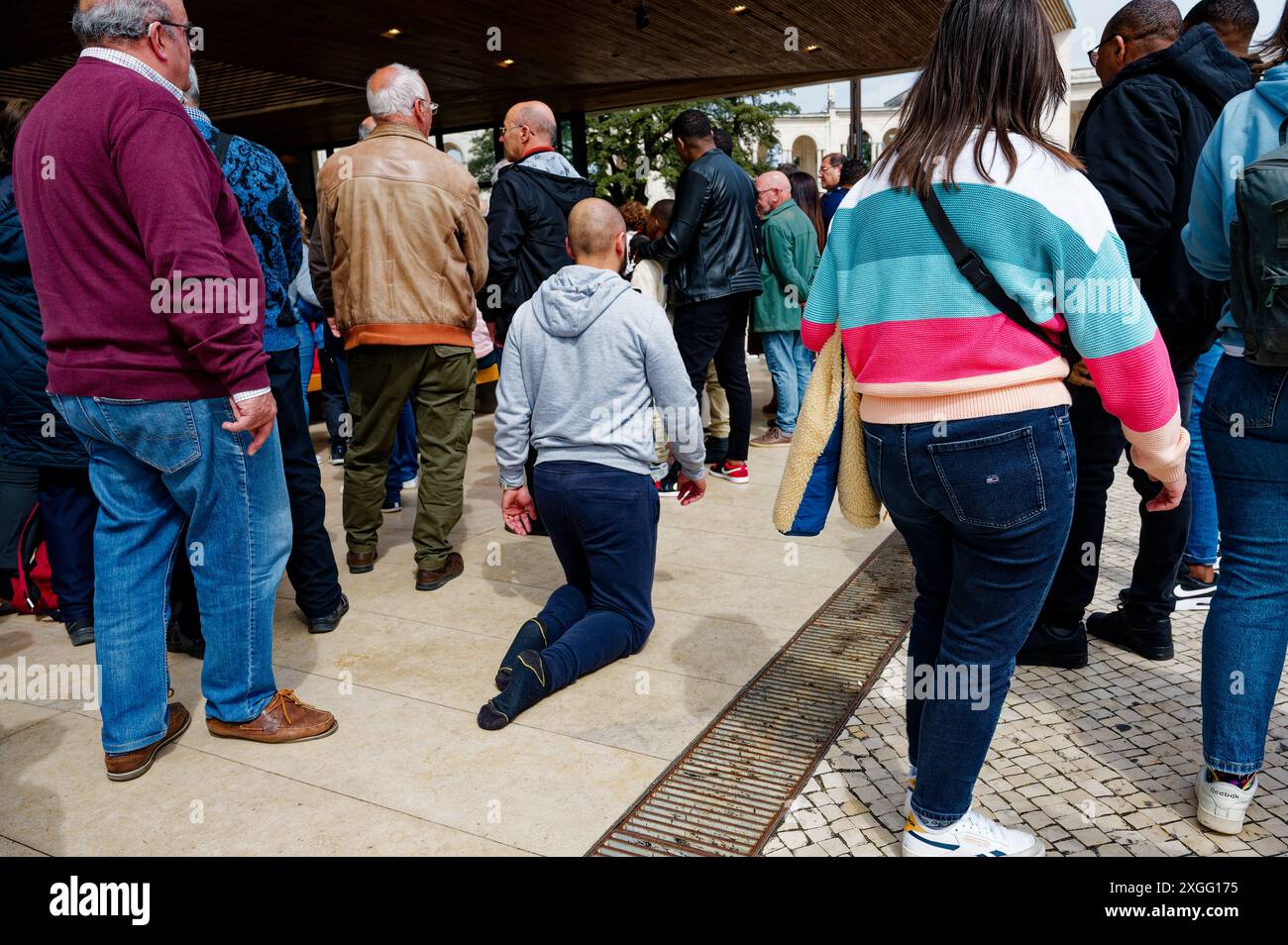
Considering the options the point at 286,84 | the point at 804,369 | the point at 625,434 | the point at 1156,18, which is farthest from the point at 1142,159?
the point at 286,84

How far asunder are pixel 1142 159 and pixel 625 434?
72.9 inches

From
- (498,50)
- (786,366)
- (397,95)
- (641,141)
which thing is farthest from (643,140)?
(397,95)

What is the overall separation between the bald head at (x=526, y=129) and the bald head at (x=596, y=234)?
162cm

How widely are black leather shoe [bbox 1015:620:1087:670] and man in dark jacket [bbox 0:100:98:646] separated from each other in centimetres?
366

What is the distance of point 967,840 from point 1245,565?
967mm

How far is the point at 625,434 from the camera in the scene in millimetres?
3578

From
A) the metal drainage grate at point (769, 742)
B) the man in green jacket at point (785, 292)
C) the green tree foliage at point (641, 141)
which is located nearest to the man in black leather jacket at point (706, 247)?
the man in green jacket at point (785, 292)

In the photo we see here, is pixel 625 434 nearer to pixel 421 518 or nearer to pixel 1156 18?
pixel 421 518

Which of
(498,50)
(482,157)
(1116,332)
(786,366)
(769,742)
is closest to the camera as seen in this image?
(1116,332)

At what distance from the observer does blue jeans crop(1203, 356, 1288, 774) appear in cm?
241

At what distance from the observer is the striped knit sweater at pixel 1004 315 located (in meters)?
1.98

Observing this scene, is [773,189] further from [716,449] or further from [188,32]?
[188,32]

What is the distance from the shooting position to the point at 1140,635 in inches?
144
